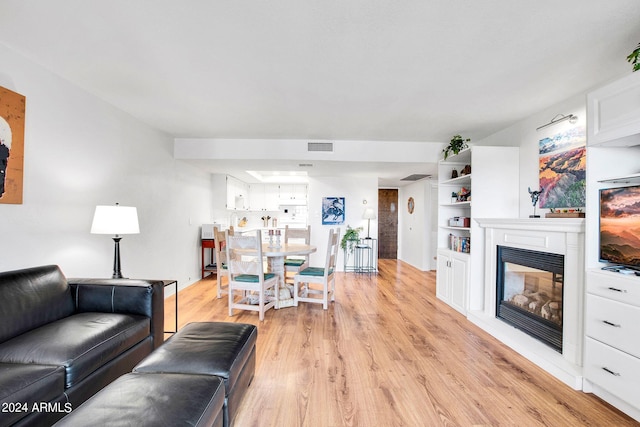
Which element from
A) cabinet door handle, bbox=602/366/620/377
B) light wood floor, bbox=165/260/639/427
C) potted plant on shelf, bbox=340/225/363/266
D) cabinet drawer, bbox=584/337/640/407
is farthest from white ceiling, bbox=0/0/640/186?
potted plant on shelf, bbox=340/225/363/266

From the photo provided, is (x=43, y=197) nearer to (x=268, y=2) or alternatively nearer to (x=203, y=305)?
(x=203, y=305)

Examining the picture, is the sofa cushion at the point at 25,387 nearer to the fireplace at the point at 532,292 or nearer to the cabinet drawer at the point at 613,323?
the cabinet drawer at the point at 613,323

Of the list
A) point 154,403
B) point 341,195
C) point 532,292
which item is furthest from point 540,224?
point 341,195

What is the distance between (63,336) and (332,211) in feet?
16.3

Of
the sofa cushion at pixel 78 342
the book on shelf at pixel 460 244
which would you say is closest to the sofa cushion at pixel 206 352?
the sofa cushion at pixel 78 342

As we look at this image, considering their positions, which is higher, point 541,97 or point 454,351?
point 541,97

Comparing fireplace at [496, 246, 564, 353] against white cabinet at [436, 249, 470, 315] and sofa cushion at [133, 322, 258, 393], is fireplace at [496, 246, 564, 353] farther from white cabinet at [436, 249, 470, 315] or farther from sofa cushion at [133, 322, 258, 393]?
sofa cushion at [133, 322, 258, 393]

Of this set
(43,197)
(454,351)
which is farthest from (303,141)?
(454,351)

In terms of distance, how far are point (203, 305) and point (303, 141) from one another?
2752mm

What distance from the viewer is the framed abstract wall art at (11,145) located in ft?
6.48

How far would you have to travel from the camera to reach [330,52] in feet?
6.52

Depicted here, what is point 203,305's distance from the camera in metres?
3.71

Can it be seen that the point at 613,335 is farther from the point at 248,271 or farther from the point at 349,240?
the point at 349,240

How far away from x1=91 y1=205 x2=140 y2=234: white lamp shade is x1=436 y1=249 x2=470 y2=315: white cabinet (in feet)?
12.0
